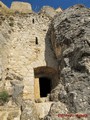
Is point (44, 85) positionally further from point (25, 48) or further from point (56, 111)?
point (56, 111)

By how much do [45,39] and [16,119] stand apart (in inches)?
282

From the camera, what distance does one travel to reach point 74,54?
12484mm

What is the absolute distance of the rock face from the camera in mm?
10312

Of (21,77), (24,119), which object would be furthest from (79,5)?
(24,119)

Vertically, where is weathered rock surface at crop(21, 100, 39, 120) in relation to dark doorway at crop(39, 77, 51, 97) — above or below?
below

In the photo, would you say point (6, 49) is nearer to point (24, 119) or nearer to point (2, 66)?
point (2, 66)

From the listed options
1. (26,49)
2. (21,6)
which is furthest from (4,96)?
(21,6)

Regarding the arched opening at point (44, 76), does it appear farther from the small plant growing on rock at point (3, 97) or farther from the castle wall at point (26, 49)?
the small plant growing on rock at point (3, 97)

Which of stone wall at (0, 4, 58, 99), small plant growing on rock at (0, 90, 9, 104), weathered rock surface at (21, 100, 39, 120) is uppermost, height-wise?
stone wall at (0, 4, 58, 99)

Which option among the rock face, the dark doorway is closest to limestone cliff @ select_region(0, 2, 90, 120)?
the rock face

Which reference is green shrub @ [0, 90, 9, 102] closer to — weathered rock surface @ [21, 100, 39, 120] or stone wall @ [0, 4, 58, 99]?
stone wall @ [0, 4, 58, 99]

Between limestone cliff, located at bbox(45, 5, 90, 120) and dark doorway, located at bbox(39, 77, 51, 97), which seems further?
dark doorway, located at bbox(39, 77, 51, 97)

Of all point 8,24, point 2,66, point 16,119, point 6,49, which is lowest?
point 16,119

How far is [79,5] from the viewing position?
15336 mm
